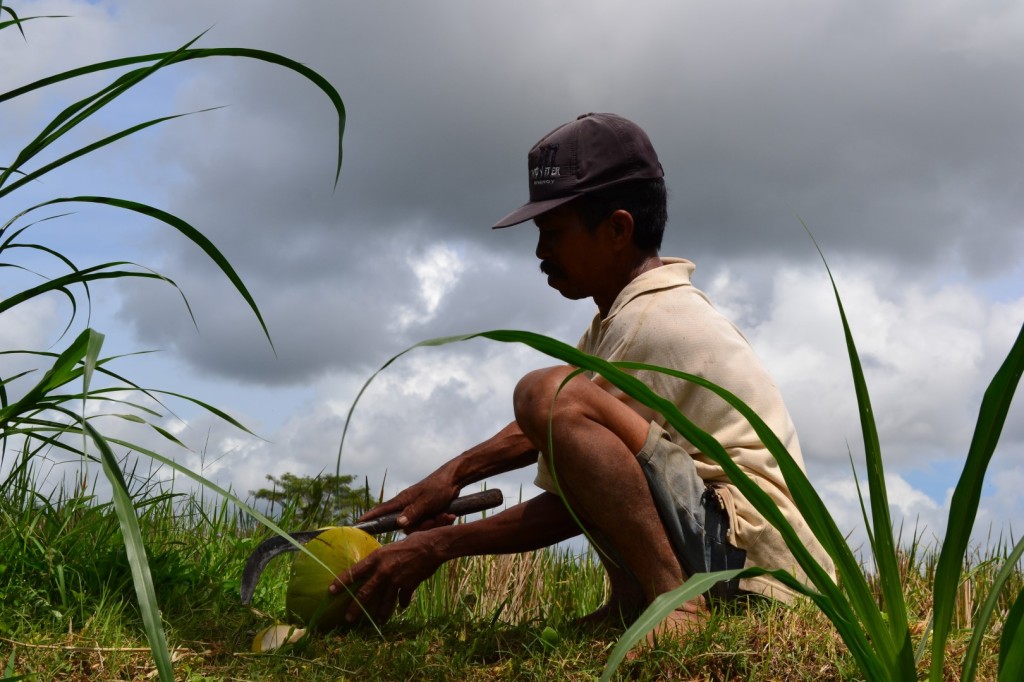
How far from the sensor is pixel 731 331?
2.76m

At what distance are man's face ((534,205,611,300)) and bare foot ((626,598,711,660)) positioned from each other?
0.95m

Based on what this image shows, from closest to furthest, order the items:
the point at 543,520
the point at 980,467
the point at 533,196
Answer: the point at 980,467 → the point at 543,520 → the point at 533,196

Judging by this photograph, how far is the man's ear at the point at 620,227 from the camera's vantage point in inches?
114

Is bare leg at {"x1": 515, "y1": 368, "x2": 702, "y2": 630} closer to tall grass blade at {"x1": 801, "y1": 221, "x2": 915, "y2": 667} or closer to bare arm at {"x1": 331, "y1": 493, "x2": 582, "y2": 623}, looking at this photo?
bare arm at {"x1": 331, "y1": 493, "x2": 582, "y2": 623}

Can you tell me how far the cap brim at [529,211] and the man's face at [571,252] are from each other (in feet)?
0.10

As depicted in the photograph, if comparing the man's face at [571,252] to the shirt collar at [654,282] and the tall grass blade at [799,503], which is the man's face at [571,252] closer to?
the shirt collar at [654,282]

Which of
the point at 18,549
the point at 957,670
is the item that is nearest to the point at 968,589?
the point at 957,670

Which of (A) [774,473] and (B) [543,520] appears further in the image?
(B) [543,520]

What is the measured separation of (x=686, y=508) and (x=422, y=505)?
854mm

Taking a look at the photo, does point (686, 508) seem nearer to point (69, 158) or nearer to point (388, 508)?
point (388, 508)

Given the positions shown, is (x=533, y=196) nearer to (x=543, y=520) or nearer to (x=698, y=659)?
(x=543, y=520)

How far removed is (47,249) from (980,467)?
7.20 feet

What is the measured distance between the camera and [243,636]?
292cm

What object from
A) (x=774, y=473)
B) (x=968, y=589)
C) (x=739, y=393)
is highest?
(x=739, y=393)
